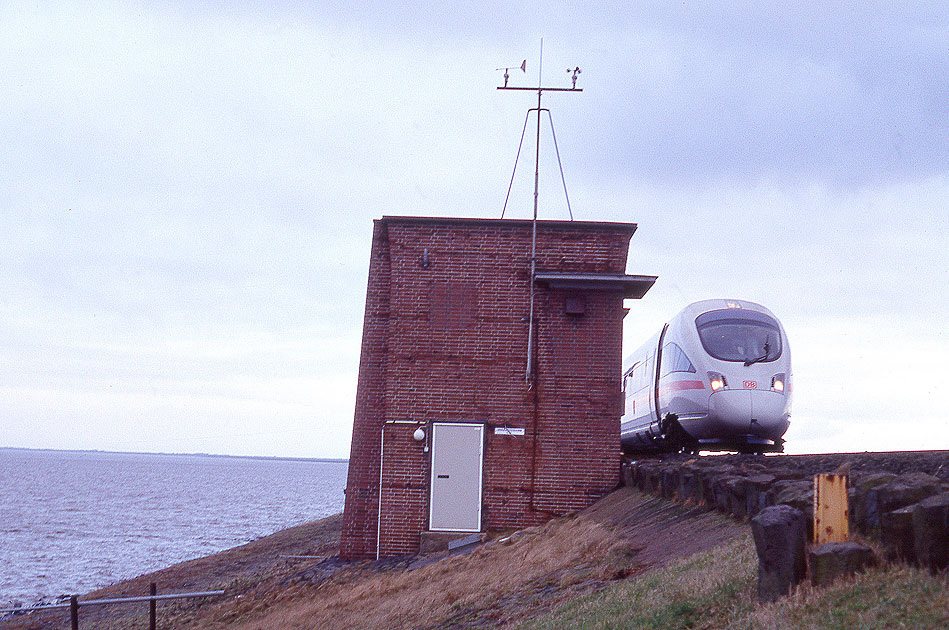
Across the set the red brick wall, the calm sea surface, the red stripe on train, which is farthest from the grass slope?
the calm sea surface

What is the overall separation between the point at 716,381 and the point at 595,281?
3.18 m

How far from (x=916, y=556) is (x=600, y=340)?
13.6 m

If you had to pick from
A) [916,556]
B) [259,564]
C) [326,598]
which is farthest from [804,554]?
[259,564]

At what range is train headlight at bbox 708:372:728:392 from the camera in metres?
18.0

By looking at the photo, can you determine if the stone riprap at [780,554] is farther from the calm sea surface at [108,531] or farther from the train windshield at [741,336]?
the calm sea surface at [108,531]

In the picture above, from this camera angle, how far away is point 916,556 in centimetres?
643

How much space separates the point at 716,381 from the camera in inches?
712

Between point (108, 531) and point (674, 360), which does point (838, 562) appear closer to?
point (674, 360)

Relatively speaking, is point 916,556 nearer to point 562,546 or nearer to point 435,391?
point 562,546

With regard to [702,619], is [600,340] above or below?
above

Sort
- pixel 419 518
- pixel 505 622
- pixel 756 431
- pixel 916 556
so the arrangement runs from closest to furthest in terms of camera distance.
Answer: pixel 916 556 < pixel 505 622 < pixel 756 431 < pixel 419 518

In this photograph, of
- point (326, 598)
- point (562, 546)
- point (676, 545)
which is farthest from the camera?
point (326, 598)

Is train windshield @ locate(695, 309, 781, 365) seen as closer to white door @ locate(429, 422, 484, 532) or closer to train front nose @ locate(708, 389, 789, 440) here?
train front nose @ locate(708, 389, 789, 440)

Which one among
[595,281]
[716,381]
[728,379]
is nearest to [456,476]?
[595,281]
